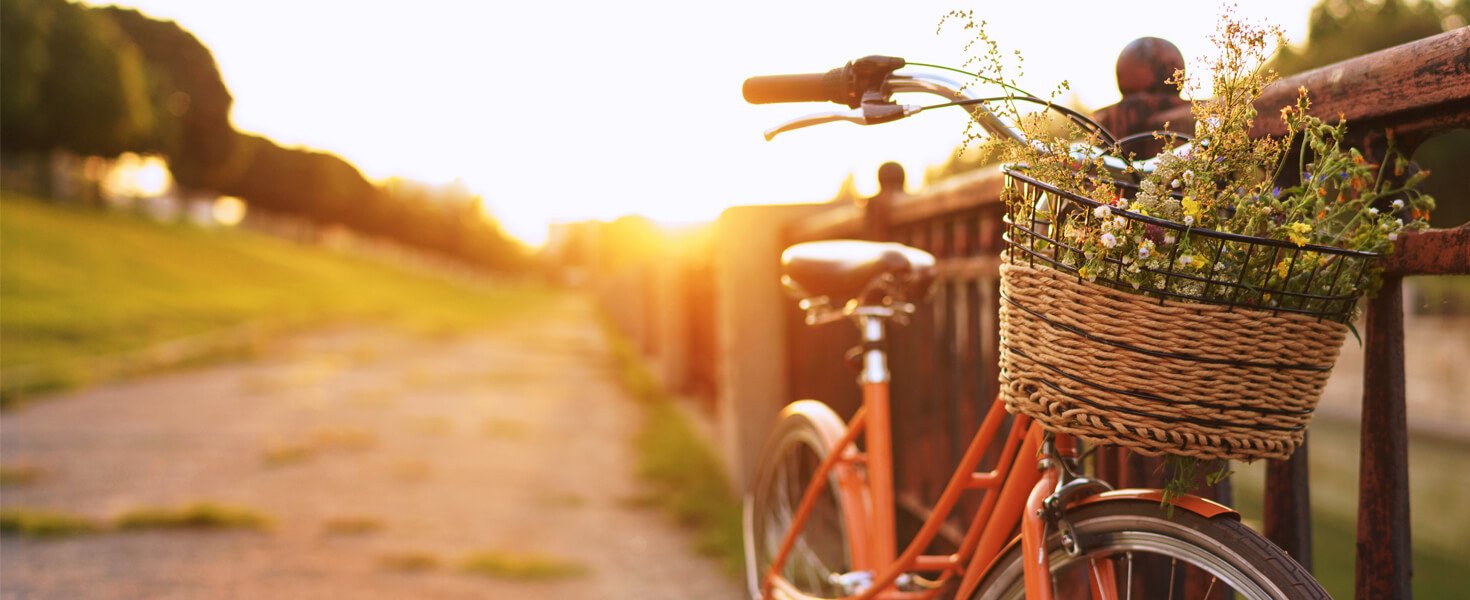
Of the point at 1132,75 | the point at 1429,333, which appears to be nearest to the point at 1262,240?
the point at 1132,75

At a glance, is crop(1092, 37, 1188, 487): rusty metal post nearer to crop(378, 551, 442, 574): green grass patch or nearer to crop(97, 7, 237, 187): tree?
crop(378, 551, 442, 574): green grass patch

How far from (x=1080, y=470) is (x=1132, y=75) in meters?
0.73

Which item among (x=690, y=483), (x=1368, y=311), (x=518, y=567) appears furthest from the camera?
(x=690, y=483)

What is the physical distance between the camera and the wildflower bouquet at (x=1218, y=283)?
3.92ft

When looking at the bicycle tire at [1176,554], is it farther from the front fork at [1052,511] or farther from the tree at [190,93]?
the tree at [190,93]

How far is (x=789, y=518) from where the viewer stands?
314 cm

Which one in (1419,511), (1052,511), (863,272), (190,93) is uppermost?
(190,93)

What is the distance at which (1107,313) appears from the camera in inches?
49.4

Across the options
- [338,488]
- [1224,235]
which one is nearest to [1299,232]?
[1224,235]

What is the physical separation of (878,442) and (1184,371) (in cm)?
119

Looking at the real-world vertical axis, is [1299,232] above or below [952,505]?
above

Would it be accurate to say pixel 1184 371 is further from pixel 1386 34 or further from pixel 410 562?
pixel 1386 34

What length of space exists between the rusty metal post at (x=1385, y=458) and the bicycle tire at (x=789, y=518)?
4.98ft

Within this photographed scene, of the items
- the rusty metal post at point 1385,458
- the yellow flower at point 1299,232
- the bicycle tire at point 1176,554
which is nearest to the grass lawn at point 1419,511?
the rusty metal post at point 1385,458
